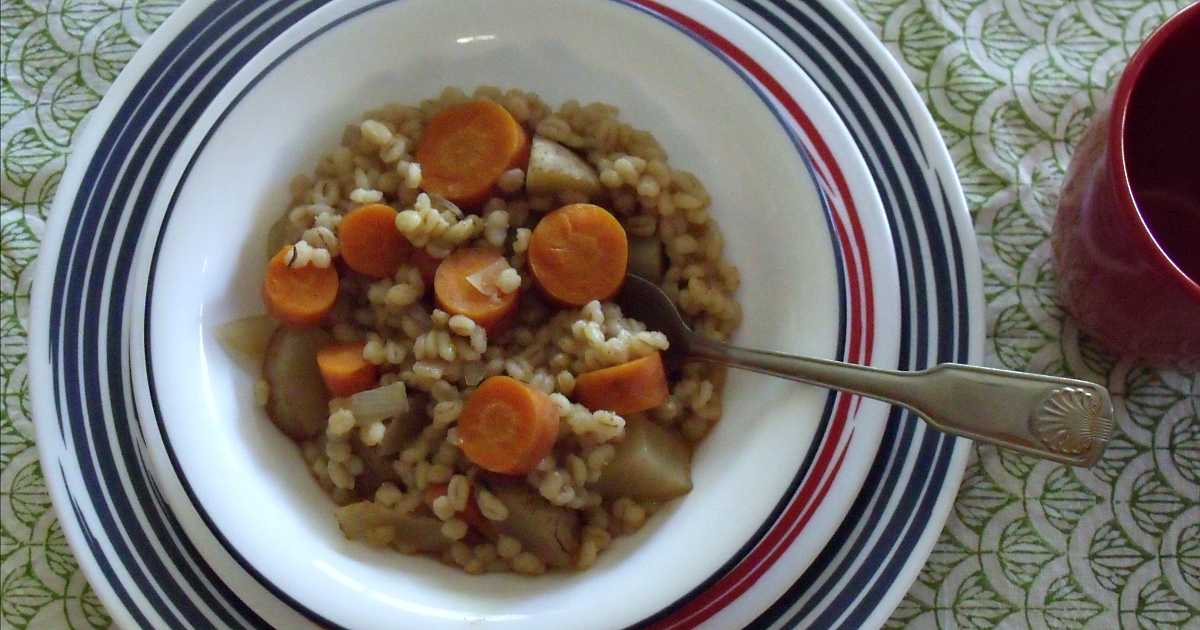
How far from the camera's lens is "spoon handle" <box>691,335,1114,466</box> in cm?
153

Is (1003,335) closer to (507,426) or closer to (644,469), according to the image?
(644,469)

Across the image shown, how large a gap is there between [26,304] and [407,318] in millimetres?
1005

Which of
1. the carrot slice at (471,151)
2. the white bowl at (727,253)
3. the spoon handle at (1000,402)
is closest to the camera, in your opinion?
the spoon handle at (1000,402)

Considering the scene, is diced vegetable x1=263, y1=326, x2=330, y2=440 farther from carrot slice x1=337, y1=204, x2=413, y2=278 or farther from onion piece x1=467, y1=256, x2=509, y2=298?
onion piece x1=467, y1=256, x2=509, y2=298

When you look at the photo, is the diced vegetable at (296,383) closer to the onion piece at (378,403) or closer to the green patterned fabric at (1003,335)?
the onion piece at (378,403)

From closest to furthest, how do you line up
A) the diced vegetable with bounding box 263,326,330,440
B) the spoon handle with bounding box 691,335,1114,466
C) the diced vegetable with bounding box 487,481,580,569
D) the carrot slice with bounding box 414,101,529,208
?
1. the spoon handle with bounding box 691,335,1114,466
2. the diced vegetable with bounding box 487,481,580,569
3. the diced vegetable with bounding box 263,326,330,440
4. the carrot slice with bounding box 414,101,529,208

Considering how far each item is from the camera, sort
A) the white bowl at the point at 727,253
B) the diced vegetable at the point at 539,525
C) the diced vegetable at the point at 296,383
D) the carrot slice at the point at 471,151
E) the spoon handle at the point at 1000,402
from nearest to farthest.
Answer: the spoon handle at the point at 1000,402, the white bowl at the point at 727,253, the diced vegetable at the point at 539,525, the diced vegetable at the point at 296,383, the carrot slice at the point at 471,151

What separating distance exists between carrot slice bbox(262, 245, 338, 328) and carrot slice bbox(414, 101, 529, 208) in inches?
12.0

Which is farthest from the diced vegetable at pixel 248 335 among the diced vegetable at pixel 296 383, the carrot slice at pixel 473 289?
the carrot slice at pixel 473 289

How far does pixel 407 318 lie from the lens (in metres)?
1.89

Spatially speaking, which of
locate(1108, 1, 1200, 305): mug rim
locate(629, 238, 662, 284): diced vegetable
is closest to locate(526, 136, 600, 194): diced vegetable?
locate(629, 238, 662, 284): diced vegetable

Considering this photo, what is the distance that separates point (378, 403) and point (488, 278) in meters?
0.34

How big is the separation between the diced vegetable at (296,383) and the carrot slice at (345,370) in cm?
3

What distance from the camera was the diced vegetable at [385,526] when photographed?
178 cm
